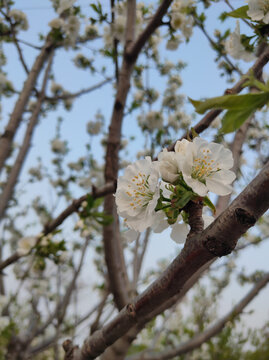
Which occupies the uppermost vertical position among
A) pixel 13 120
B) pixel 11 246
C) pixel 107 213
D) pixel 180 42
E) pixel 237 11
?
pixel 11 246

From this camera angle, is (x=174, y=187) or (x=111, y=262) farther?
(x=111, y=262)

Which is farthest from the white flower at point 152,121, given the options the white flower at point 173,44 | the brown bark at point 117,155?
the brown bark at point 117,155

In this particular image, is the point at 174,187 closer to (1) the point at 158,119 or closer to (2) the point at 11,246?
(1) the point at 158,119

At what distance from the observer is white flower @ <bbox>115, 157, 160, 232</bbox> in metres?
0.74

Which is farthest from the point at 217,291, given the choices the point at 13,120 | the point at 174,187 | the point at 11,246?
the point at 174,187

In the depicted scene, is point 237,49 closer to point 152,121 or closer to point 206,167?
point 206,167

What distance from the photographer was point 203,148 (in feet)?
2.50

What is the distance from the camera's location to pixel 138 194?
0.81 meters

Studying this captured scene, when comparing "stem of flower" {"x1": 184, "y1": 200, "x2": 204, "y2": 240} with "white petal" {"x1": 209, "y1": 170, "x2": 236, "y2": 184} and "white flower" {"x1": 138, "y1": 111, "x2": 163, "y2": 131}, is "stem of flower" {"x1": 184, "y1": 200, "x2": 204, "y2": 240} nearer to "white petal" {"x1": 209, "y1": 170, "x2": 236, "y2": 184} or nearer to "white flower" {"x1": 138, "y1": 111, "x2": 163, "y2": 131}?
"white petal" {"x1": 209, "y1": 170, "x2": 236, "y2": 184}

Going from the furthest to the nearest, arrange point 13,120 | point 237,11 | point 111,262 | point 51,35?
1. point 51,35
2. point 13,120
3. point 111,262
4. point 237,11

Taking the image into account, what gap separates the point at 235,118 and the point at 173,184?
0.76 feet

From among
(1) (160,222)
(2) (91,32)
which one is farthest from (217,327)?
(2) (91,32)

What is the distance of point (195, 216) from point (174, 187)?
98mm

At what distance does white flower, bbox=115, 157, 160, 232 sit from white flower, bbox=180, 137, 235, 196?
0.07 metres
